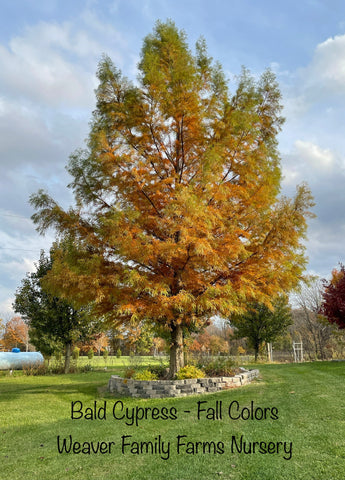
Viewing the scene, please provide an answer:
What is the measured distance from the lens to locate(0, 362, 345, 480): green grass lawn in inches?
142

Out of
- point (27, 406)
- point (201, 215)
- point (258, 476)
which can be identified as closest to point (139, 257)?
point (201, 215)

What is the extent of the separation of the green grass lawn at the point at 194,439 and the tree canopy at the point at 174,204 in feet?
8.44

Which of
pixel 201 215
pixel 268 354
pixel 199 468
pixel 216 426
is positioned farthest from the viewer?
pixel 268 354

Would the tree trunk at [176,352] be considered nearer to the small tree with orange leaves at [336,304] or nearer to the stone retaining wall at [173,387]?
the stone retaining wall at [173,387]

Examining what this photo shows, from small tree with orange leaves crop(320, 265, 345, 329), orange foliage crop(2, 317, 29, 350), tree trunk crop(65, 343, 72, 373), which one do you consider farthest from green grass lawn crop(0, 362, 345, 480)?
orange foliage crop(2, 317, 29, 350)

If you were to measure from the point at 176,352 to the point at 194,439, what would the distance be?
5.58 meters

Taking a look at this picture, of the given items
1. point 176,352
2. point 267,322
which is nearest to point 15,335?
point 267,322

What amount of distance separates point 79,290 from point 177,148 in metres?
4.83

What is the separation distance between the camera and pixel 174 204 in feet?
25.4

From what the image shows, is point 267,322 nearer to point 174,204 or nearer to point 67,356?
point 67,356

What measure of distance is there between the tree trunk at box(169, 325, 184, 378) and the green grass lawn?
205 cm

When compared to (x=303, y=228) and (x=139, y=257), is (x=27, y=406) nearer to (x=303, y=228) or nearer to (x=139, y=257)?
(x=139, y=257)

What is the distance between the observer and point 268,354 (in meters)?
23.7

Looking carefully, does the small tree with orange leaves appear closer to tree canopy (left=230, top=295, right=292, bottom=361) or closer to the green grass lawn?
tree canopy (left=230, top=295, right=292, bottom=361)
